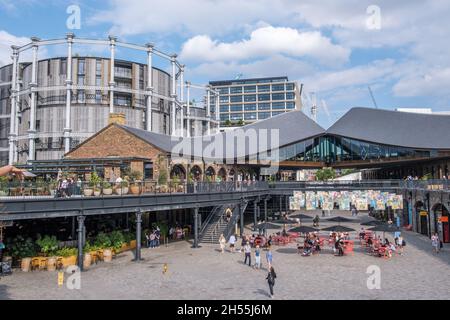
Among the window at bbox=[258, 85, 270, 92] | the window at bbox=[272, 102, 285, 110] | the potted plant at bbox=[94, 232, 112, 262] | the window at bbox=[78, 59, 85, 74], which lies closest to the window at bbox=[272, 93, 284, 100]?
the window at bbox=[272, 102, 285, 110]

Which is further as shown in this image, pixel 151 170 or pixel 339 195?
pixel 339 195

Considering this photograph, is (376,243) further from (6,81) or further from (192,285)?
(6,81)

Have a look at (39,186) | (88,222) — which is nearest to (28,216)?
(39,186)

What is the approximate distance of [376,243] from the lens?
2417 cm

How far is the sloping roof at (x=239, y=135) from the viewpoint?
3612cm

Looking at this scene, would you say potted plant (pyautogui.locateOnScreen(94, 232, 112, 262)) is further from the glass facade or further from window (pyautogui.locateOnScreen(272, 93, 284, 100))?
window (pyautogui.locateOnScreen(272, 93, 284, 100))

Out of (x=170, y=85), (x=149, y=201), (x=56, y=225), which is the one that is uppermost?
(x=170, y=85)

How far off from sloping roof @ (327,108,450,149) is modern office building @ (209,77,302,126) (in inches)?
3139

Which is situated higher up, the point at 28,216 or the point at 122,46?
the point at 122,46

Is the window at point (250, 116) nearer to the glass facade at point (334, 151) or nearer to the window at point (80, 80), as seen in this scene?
the window at point (80, 80)

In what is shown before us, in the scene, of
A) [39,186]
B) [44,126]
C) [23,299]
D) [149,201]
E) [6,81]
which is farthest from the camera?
[6,81]

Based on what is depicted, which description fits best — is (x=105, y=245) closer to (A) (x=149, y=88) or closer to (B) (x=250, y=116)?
(A) (x=149, y=88)
